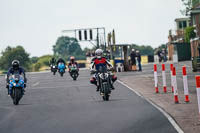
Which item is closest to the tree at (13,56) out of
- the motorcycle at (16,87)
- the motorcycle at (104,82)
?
the motorcycle at (16,87)

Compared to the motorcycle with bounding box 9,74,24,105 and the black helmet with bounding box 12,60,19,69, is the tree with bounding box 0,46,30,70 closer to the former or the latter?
the black helmet with bounding box 12,60,19,69

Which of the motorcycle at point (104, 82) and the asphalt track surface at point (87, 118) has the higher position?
the motorcycle at point (104, 82)

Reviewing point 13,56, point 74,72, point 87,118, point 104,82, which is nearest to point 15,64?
point 104,82

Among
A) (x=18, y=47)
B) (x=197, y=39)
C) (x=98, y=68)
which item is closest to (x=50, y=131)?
(x=98, y=68)

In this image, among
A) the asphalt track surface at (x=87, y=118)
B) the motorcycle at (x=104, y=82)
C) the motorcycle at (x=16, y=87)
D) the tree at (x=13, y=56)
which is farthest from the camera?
the tree at (x=13, y=56)

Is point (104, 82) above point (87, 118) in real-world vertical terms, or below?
above

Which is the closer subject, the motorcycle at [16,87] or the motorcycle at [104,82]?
the motorcycle at [104,82]

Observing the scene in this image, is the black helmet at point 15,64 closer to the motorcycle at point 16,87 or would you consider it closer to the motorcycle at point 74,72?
the motorcycle at point 16,87

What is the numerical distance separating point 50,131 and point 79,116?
8.22 feet

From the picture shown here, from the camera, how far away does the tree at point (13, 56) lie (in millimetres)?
150375

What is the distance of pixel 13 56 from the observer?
157 meters

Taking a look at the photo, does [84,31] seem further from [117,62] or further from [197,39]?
[117,62]

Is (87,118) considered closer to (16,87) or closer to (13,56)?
(16,87)

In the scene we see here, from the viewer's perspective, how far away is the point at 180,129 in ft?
33.5
